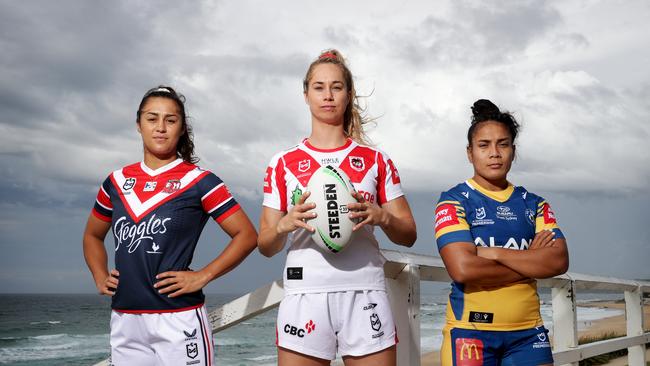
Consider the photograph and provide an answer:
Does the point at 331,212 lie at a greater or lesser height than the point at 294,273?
greater

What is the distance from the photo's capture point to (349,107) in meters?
2.75

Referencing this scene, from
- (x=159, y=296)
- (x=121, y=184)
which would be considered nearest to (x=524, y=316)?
(x=159, y=296)

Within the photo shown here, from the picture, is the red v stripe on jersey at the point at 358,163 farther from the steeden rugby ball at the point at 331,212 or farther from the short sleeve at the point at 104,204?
the short sleeve at the point at 104,204

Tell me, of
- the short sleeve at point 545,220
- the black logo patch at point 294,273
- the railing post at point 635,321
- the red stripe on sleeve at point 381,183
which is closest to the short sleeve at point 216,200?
the black logo patch at point 294,273

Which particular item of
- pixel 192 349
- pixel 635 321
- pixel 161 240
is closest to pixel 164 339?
pixel 192 349

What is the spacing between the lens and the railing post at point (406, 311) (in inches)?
103

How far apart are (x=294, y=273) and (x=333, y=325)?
256mm

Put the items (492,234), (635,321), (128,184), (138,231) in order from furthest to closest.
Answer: (635,321), (128,184), (138,231), (492,234)

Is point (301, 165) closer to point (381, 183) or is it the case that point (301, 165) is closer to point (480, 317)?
point (381, 183)

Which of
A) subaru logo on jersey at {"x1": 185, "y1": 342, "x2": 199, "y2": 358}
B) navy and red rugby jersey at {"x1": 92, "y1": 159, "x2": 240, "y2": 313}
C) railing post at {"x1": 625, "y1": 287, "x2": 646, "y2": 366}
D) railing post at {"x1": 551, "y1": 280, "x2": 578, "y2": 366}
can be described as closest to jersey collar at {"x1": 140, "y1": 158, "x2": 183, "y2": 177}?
navy and red rugby jersey at {"x1": 92, "y1": 159, "x2": 240, "y2": 313}

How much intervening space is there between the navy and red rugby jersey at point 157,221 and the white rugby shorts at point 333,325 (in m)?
0.52

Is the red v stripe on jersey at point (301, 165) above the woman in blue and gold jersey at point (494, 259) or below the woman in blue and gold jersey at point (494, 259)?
above

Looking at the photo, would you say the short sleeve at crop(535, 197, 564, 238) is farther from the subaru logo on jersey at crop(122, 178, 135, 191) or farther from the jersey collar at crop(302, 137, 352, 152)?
the subaru logo on jersey at crop(122, 178, 135, 191)

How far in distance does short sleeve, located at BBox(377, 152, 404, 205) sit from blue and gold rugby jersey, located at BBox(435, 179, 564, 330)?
23 cm
